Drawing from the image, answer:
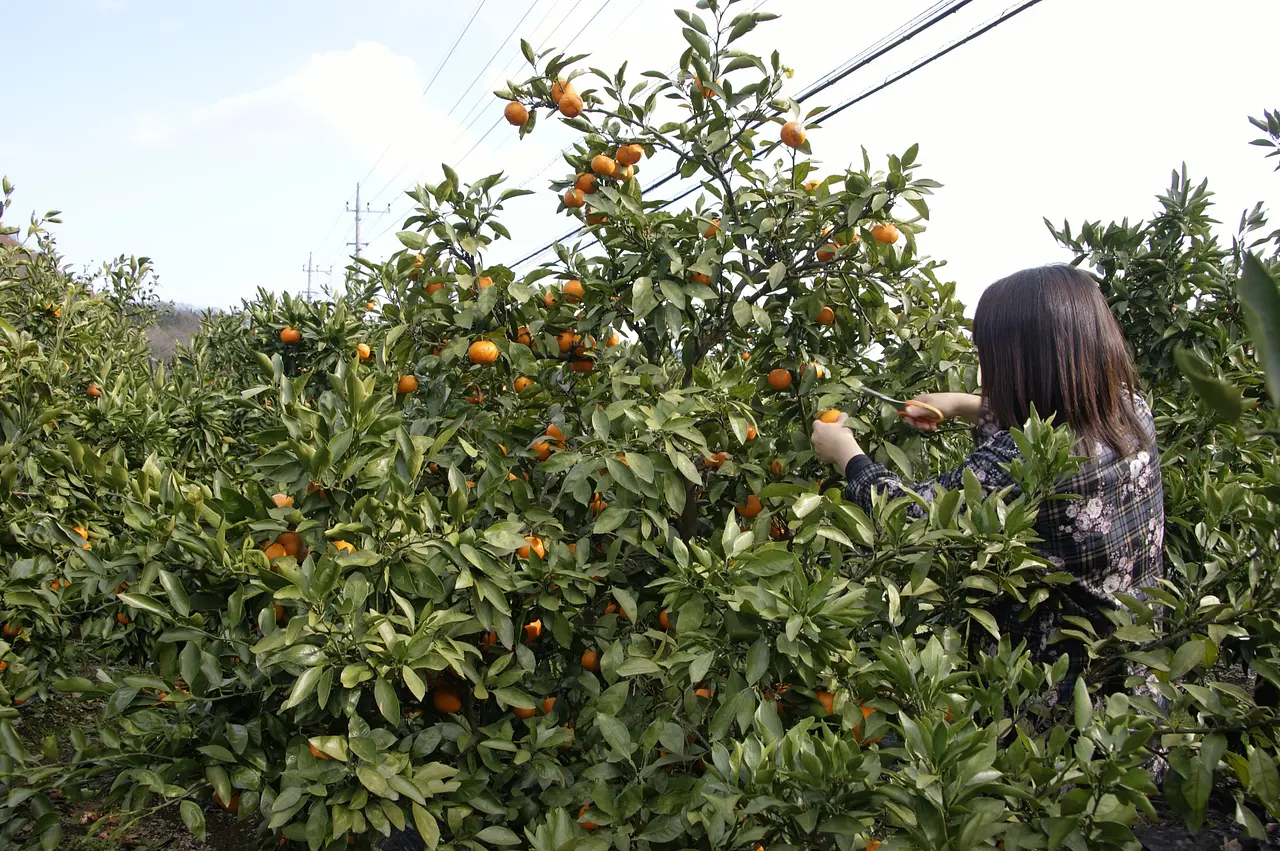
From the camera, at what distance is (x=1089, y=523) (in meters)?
1.53

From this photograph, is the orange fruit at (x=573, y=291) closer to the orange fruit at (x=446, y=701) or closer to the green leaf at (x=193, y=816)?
the orange fruit at (x=446, y=701)

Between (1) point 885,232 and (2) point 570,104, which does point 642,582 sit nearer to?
(1) point 885,232

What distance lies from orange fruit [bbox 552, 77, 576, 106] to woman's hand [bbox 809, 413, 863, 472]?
101cm

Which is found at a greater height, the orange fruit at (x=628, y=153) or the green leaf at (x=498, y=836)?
the orange fruit at (x=628, y=153)

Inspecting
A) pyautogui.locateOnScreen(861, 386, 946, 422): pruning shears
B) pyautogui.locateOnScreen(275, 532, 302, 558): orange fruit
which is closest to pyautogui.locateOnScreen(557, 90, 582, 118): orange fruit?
pyautogui.locateOnScreen(861, 386, 946, 422): pruning shears

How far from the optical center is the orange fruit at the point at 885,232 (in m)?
1.94

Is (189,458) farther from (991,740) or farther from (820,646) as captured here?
(991,740)

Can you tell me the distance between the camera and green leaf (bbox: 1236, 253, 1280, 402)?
321 millimetres

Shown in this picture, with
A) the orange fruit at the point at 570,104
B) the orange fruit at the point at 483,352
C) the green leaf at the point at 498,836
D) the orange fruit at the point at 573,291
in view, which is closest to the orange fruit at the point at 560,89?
the orange fruit at the point at 570,104

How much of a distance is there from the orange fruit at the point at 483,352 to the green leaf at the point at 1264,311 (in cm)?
171

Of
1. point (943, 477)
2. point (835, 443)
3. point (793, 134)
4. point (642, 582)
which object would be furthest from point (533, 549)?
point (793, 134)

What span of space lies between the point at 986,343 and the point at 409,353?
130 centimetres

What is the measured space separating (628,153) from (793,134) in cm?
40

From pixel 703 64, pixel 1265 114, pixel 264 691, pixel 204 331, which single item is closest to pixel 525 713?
pixel 264 691
